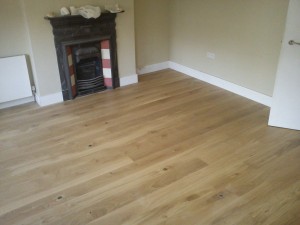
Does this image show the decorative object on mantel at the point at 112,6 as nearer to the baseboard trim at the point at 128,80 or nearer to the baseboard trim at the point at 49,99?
the baseboard trim at the point at 128,80

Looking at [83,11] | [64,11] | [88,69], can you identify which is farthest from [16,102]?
[83,11]

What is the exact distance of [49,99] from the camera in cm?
379

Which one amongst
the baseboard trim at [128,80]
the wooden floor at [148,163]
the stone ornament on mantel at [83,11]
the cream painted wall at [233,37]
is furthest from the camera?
the baseboard trim at [128,80]

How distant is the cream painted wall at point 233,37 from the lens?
10.9 ft

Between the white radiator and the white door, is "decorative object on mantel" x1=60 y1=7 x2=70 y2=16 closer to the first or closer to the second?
the white radiator

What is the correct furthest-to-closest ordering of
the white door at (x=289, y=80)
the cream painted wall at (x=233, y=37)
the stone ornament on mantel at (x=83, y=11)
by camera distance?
1. the stone ornament on mantel at (x=83, y=11)
2. the cream painted wall at (x=233, y=37)
3. the white door at (x=289, y=80)

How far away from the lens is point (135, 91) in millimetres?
4156

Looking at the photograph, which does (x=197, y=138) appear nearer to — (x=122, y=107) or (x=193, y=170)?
(x=193, y=170)

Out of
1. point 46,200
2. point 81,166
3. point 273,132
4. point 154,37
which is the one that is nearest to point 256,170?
point 273,132

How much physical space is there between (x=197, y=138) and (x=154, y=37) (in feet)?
7.64

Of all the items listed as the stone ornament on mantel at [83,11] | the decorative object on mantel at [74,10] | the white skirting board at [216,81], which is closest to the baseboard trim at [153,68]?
the white skirting board at [216,81]

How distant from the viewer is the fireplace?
11.7 ft

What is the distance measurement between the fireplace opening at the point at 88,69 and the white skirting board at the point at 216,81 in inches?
35.6

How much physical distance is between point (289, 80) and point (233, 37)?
1.15 metres
